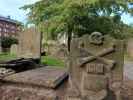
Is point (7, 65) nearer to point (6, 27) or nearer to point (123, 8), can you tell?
point (123, 8)

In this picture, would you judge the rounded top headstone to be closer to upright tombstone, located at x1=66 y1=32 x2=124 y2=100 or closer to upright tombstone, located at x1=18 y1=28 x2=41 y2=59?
upright tombstone, located at x1=66 y1=32 x2=124 y2=100

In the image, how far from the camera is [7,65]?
7172mm

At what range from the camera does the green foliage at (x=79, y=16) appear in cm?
1942

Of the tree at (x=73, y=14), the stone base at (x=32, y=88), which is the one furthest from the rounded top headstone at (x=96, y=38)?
the tree at (x=73, y=14)

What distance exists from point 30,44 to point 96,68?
5229mm

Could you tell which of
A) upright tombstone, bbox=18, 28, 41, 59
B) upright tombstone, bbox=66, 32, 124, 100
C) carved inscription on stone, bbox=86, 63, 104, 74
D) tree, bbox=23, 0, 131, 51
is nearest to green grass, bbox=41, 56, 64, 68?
upright tombstone, bbox=18, 28, 41, 59

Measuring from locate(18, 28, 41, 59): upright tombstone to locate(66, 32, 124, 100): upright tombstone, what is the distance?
4.69m

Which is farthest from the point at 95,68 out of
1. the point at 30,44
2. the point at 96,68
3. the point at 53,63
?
the point at 53,63

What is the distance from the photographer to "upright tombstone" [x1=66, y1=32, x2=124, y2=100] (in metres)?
5.43

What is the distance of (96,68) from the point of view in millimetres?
5488

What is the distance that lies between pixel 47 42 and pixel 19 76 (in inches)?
671

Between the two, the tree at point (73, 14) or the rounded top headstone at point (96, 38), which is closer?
the rounded top headstone at point (96, 38)

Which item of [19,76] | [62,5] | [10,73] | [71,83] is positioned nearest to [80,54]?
[71,83]

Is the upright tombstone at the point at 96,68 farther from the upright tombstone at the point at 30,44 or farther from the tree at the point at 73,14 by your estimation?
the tree at the point at 73,14
